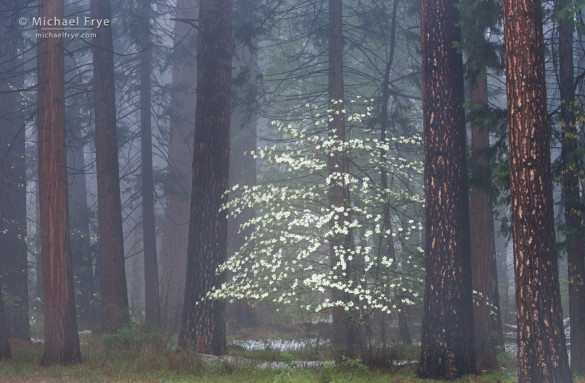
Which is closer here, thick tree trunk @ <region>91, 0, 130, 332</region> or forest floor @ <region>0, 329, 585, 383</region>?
forest floor @ <region>0, 329, 585, 383</region>

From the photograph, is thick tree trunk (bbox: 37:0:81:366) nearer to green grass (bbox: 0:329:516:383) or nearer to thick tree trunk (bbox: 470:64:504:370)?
green grass (bbox: 0:329:516:383)

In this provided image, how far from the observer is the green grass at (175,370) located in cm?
851

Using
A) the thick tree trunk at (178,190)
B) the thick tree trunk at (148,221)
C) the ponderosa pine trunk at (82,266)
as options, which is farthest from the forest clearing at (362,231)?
the thick tree trunk at (178,190)

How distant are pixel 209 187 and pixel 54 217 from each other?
2.93 m

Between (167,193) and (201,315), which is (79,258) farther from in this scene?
(201,315)

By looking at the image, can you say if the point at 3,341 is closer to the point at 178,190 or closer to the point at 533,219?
the point at 178,190

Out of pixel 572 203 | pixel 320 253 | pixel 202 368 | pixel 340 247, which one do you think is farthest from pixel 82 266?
pixel 572 203

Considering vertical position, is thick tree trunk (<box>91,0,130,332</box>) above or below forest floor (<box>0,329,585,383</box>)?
above

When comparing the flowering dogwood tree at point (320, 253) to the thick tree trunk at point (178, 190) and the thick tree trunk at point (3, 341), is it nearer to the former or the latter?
the thick tree trunk at point (3, 341)

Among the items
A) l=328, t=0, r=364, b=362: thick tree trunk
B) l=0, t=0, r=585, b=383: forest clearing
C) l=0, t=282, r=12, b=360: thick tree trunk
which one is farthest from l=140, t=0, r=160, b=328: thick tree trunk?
l=328, t=0, r=364, b=362: thick tree trunk

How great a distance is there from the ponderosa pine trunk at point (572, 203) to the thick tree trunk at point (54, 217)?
8824 millimetres

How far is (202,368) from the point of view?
9.66 m

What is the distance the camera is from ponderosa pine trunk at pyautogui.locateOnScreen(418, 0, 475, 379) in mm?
8523

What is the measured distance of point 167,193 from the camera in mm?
19734
